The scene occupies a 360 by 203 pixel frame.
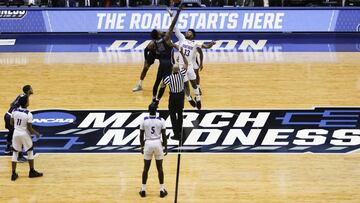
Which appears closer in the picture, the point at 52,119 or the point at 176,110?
Result: the point at 176,110

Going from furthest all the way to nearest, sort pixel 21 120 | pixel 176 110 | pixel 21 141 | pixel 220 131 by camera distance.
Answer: pixel 220 131
pixel 176 110
pixel 21 141
pixel 21 120

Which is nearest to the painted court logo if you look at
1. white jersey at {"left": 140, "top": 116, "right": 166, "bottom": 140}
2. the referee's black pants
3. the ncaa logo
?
the ncaa logo

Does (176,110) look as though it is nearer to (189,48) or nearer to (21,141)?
(189,48)

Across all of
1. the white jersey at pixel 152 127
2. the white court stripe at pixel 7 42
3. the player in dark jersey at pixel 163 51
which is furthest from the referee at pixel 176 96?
the white court stripe at pixel 7 42

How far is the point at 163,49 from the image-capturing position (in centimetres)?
1538

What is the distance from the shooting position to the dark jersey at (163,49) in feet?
50.4

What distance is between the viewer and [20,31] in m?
26.1

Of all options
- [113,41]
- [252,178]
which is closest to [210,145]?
[252,178]

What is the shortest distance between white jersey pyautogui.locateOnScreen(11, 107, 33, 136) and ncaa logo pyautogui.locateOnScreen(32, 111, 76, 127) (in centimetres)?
346

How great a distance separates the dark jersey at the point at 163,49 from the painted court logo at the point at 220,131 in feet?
4.27

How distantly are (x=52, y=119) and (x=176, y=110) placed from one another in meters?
3.15

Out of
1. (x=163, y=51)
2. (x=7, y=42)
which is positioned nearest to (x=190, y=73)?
(x=163, y=51)

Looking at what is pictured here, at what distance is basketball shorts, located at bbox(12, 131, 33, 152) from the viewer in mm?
11391

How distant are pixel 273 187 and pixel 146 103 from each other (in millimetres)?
5705
